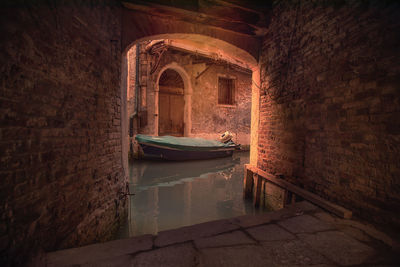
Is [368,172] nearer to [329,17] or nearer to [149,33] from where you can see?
[329,17]

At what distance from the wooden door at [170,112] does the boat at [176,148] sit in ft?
10.2

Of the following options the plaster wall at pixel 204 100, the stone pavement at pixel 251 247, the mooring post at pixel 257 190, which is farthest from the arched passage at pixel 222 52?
the plaster wall at pixel 204 100

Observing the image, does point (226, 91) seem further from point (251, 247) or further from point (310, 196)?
point (251, 247)

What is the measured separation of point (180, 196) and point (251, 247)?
3.31 metres

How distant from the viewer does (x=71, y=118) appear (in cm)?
203

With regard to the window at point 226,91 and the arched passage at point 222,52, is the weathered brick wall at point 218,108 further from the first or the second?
the arched passage at point 222,52

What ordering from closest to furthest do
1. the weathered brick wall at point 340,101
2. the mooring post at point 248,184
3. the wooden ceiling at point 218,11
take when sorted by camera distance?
the weathered brick wall at point 340,101 → the wooden ceiling at point 218,11 → the mooring post at point 248,184

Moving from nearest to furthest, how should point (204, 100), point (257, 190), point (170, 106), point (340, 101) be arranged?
point (340, 101)
point (257, 190)
point (204, 100)
point (170, 106)

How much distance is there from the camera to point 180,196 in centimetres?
471

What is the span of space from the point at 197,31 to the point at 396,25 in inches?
111

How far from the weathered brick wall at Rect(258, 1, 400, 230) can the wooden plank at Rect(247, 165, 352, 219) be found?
121 millimetres

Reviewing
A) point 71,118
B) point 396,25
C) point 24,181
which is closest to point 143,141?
point 71,118

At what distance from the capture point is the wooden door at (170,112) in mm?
11539

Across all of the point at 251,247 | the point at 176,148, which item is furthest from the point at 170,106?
the point at 251,247
